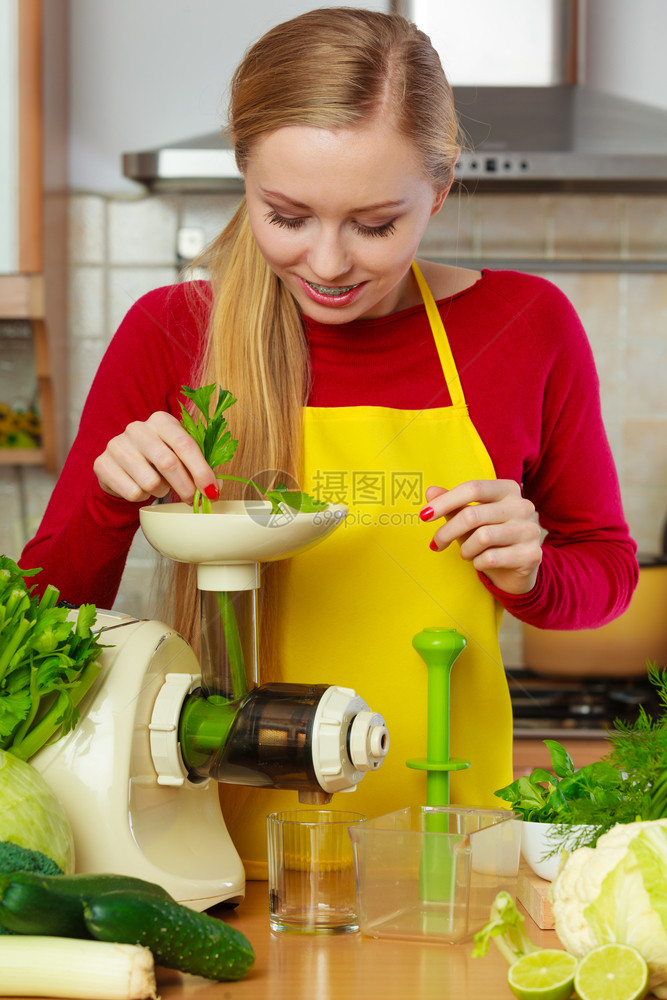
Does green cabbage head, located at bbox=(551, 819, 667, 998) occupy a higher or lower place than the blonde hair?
lower

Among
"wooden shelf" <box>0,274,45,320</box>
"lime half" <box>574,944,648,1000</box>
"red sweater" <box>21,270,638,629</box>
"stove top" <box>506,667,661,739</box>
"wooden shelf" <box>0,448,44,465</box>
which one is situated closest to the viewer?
"lime half" <box>574,944,648,1000</box>

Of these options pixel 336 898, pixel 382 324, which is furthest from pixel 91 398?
pixel 336 898

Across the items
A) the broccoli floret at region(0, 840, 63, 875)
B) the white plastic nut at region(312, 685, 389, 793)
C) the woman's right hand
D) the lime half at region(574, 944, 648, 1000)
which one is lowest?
the lime half at region(574, 944, 648, 1000)

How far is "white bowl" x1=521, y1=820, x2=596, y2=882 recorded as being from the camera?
74 cm

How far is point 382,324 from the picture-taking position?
1090 millimetres

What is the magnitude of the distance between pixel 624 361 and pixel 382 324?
4.77 feet

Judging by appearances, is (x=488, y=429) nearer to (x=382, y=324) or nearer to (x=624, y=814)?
(x=382, y=324)

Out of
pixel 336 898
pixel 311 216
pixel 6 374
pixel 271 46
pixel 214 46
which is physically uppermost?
pixel 214 46

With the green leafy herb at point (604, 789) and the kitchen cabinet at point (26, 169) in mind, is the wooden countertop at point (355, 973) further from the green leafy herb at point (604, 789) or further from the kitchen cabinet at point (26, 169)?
the kitchen cabinet at point (26, 169)

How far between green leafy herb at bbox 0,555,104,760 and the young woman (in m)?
0.13

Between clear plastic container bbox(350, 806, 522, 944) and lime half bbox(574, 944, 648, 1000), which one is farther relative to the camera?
clear plastic container bbox(350, 806, 522, 944)

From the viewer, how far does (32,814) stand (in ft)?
2.17

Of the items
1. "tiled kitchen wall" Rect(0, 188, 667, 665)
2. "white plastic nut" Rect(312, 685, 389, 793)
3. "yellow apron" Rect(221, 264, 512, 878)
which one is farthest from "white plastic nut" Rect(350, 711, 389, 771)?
"tiled kitchen wall" Rect(0, 188, 667, 665)

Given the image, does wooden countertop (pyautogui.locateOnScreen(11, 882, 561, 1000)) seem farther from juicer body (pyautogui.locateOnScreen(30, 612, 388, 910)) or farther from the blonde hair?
the blonde hair
